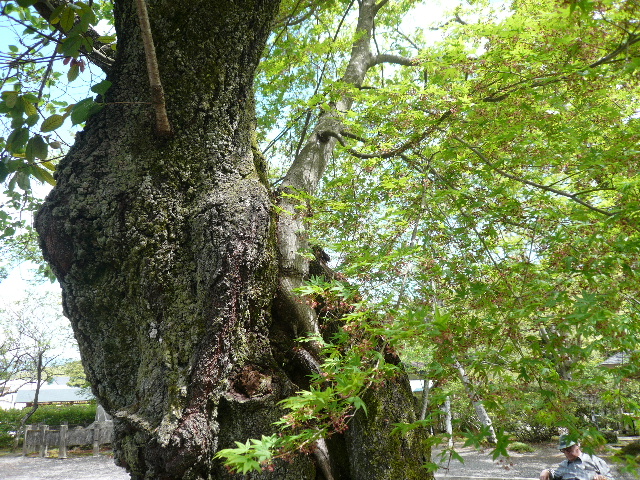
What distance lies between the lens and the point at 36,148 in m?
2.52

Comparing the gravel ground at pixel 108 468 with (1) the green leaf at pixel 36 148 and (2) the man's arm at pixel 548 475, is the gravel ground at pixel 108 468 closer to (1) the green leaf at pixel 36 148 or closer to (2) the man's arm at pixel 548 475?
(2) the man's arm at pixel 548 475

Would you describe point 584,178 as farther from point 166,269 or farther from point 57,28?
point 57,28

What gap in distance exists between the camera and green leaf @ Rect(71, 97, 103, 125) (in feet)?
7.63

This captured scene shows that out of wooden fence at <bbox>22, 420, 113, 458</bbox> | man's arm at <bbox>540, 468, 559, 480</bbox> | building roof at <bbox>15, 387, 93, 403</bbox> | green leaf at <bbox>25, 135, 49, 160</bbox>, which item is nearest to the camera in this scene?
green leaf at <bbox>25, 135, 49, 160</bbox>

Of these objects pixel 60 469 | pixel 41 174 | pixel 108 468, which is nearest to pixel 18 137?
pixel 41 174

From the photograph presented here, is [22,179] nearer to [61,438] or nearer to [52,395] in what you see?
[61,438]

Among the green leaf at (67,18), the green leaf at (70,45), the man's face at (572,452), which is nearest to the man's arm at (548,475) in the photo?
the man's face at (572,452)

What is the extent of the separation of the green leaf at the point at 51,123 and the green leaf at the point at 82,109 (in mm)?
252

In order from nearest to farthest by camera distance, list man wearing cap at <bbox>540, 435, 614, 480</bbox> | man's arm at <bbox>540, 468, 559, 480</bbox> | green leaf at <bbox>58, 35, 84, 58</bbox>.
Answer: green leaf at <bbox>58, 35, 84, 58</bbox> < man wearing cap at <bbox>540, 435, 614, 480</bbox> < man's arm at <bbox>540, 468, 559, 480</bbox>

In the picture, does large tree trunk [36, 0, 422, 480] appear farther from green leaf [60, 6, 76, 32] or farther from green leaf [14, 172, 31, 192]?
green leaf [60, 6, 76, 32]

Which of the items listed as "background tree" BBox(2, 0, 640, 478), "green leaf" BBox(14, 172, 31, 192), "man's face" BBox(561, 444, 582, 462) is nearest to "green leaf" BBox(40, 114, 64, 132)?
"background tree" BBox(2, 0, 640, 478)

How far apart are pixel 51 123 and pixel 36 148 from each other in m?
0.18

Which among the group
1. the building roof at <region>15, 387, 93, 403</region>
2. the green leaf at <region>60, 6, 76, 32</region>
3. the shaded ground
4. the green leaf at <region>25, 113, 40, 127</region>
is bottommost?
the building roof at <region>15, 387, 93, 403</region>

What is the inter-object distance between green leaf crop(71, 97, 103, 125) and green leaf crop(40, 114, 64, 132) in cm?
25
